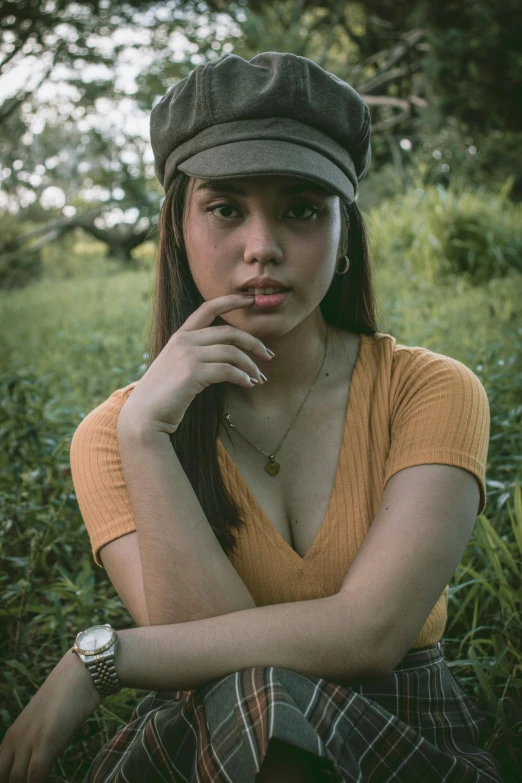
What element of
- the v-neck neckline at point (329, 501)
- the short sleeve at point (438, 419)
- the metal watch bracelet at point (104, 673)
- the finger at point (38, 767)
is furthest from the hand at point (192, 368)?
the finger at point (38, 767)

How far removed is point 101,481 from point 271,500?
402mm

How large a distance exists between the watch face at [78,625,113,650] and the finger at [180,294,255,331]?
675 millimetres

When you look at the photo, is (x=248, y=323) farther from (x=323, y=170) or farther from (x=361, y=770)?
(x=361, y=770)

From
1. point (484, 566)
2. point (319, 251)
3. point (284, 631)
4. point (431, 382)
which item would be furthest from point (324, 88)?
point (484, 566)

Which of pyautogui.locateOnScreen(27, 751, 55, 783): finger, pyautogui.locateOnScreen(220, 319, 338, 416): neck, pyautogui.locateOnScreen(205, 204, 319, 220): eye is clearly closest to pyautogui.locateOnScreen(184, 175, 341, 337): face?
pyautogui.locateOnScreen(205, 204, 319, 220): eye

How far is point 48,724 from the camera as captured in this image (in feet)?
4.09

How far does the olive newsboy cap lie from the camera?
4.54 feet

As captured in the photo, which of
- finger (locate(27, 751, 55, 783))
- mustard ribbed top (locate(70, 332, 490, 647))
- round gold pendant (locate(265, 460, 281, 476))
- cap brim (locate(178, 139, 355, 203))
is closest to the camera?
finger (locate(27, 751, 55, 783))

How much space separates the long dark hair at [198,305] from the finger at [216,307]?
8.8 inches

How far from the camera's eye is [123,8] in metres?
8.57

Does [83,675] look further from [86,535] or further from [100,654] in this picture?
[86,535]

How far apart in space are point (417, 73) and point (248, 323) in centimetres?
940

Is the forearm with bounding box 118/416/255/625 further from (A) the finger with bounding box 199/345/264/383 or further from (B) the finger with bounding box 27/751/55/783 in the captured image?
(B) the finger with bounding box 27/751/55/783

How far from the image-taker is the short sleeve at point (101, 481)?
1.49m
